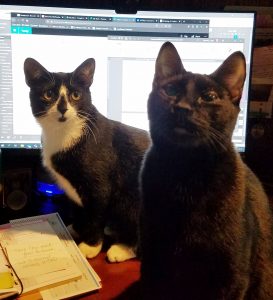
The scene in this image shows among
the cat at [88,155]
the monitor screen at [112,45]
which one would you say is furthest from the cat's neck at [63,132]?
the monitor screen at [112,45]

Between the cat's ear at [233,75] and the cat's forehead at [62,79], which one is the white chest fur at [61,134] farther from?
the cat's ear at [233,75]

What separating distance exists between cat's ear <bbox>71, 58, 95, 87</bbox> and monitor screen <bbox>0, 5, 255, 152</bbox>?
83 mm

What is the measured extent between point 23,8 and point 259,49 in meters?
0.62

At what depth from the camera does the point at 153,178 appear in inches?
23.8

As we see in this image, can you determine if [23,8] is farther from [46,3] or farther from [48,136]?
[48,136]

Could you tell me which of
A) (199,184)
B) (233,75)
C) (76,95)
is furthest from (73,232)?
(233,75)

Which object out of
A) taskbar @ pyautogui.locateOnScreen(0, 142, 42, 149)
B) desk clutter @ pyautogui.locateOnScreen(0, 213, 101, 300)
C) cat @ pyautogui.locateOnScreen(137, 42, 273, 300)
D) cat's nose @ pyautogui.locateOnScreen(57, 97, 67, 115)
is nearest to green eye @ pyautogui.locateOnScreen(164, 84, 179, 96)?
cat @ pyautogui.locateOnScreen(137, 42, 273, 300)

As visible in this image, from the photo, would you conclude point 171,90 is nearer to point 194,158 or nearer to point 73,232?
point 194,158

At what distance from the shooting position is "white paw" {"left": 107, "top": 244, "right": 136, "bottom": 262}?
31.4 inches

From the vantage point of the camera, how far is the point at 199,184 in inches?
22.6

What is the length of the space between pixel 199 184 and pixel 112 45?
470mm

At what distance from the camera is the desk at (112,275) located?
69cm

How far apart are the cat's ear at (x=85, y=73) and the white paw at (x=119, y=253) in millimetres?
365

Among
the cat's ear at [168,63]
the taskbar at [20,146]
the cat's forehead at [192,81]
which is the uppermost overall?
the cat's ear at [168,63]
